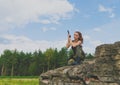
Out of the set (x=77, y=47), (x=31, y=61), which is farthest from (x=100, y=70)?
(x=31, y=61)

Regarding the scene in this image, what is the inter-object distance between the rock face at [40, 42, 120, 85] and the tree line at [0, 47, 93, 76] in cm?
11320

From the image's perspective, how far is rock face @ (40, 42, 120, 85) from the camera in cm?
1348

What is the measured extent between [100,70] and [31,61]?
144 meters

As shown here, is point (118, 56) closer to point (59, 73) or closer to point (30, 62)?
point (59, 73)

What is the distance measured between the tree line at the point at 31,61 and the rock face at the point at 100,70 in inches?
4457

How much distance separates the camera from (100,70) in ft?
44.9

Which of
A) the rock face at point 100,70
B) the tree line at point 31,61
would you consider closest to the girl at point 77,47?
the rock face at point 100,70

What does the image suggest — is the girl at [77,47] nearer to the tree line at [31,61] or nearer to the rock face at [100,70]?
the rock face at [100,70]

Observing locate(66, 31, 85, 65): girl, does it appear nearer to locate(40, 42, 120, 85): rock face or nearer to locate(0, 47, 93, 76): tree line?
locate(40, 42, 120, 85): rock face

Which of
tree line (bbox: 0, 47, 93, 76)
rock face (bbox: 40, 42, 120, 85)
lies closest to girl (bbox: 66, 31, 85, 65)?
rock face (bbox: 40, 42, 120, 85)

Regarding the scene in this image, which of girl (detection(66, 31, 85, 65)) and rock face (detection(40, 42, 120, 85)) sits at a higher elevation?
girl (detection(66, 31, 85, 65))

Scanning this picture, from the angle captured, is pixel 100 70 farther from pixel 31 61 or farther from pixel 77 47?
pixel 31 61

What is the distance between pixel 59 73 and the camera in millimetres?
15883

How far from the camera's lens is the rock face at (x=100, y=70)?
44.2ft
